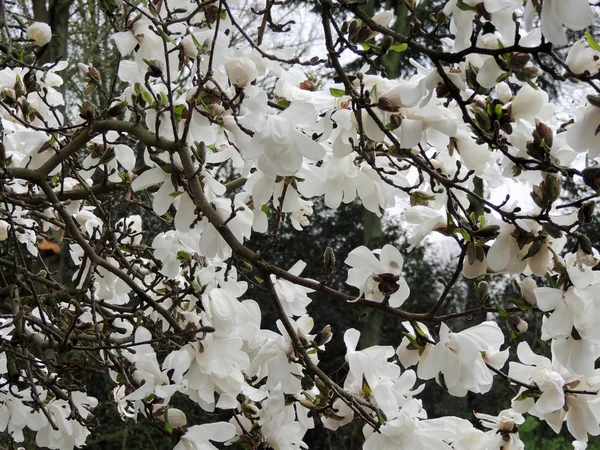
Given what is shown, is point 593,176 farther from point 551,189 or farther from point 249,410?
point 249,410

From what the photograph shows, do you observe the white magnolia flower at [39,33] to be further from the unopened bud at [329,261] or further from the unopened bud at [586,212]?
the unopened bud at [586,212]

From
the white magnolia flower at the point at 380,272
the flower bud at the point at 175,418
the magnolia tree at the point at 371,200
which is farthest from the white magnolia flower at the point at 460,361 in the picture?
the flower bud at the point at 175,418

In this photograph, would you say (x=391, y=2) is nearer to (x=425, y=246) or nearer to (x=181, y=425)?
(x=425, y=246)

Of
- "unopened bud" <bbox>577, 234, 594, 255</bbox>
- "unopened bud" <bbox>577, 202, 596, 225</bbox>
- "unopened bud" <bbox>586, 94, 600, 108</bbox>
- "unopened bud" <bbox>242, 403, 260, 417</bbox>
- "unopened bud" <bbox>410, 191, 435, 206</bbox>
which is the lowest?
"unopened bud" <bbox>577, 234, 594, 255</bbox>

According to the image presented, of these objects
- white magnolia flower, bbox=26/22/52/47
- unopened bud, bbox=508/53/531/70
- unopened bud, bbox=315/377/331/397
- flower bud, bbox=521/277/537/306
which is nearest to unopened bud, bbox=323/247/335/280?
unopened bud, bbox=315/377/331/397

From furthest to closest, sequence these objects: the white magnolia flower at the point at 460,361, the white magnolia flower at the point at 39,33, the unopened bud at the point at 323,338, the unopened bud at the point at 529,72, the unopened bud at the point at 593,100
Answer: the white magnolia flower at the point at 39,33 → the unopened bud at the point at 323,338 → the white magnolia flower at the point at 460,361 → the unopened bud at the point at 529,72 → the unopened bud at the point at 593,100

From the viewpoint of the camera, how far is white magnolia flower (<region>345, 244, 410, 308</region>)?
119cm

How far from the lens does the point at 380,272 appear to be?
1.20 metres

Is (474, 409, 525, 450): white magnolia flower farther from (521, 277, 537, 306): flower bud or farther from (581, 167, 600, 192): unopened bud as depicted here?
(581, 167, 600, 192): unopened bud

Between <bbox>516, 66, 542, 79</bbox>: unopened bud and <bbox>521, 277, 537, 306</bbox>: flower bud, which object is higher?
<bbox>516, 66, 542, 79</bbox>: unopened bud

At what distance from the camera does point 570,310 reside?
0.96 metres

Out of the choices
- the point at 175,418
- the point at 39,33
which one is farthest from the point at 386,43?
the point at 39,33

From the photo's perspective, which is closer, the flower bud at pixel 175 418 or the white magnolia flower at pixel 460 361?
the white magnolia flower at pixel 460 361

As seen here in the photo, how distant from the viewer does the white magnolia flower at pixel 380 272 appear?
119cm
